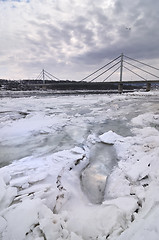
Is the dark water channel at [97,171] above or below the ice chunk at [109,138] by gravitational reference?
below

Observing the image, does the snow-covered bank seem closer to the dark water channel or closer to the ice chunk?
the dark water channel

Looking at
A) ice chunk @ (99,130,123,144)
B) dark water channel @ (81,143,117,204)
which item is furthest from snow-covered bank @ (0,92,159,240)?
ice chunk @ (99,130,123,144)

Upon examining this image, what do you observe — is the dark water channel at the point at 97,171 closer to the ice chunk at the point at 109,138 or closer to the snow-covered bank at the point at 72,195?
the snow-covered bank at the point at 72,195

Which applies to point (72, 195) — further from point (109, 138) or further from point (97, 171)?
point (109, 138)

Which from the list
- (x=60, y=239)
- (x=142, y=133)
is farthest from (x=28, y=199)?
(x=142, y=133)

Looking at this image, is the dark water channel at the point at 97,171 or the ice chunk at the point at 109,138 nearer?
the dark water channel at the point at 97,171

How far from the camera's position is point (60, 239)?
4.00ft

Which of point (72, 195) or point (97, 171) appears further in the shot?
point (97, 171)

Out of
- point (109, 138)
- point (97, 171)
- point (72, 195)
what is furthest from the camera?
point (109, 138)

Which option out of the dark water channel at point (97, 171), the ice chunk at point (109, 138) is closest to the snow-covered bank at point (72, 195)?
the dark water channel at point (97, 171)

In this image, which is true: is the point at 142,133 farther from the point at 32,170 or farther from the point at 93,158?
the point at 32,170

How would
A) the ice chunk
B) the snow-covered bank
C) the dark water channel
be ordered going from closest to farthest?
the snow-covered bank → the dark water channel → the ice chunk

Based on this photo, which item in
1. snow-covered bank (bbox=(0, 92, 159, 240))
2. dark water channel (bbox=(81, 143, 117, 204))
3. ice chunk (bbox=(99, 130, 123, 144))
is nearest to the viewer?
snow-covered bank (bbox=(0, 92, 159, 240))

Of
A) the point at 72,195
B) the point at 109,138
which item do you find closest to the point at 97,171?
the point at 72,195
